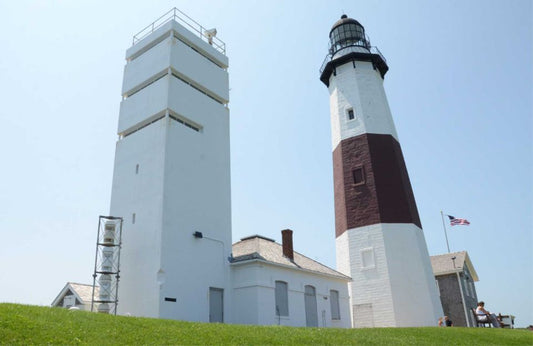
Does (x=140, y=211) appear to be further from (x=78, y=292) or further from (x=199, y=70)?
(x=199, y=70)

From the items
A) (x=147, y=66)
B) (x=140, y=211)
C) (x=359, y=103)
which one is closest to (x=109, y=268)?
(x=140, y=211)

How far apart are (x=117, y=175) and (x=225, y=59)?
10222 mm

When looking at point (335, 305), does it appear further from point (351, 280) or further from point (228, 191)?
point (228, 191)

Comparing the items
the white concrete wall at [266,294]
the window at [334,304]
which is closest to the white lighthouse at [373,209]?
the window at [334,304]

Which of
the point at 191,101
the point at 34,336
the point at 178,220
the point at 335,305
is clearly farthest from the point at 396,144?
the point at 34,336

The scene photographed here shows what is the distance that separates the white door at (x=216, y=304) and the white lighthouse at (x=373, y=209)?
31.0 ft

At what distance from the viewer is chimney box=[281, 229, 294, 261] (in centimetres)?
2598

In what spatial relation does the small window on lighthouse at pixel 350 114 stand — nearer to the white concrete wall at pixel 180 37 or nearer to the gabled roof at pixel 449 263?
the white concrete wall at pixel 180 37

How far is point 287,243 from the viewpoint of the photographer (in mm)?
26219

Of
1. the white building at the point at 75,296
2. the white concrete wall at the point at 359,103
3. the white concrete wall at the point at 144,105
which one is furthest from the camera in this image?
the white concrete wall at the point at 359,103

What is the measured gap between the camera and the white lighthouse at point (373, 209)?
26.3 meters

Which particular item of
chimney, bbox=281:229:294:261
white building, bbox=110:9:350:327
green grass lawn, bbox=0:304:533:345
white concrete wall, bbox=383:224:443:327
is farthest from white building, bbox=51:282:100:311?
white concrete wall, bbox=383:224:443:327

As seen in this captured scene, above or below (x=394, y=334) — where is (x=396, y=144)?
above

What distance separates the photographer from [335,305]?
87.6 ft
